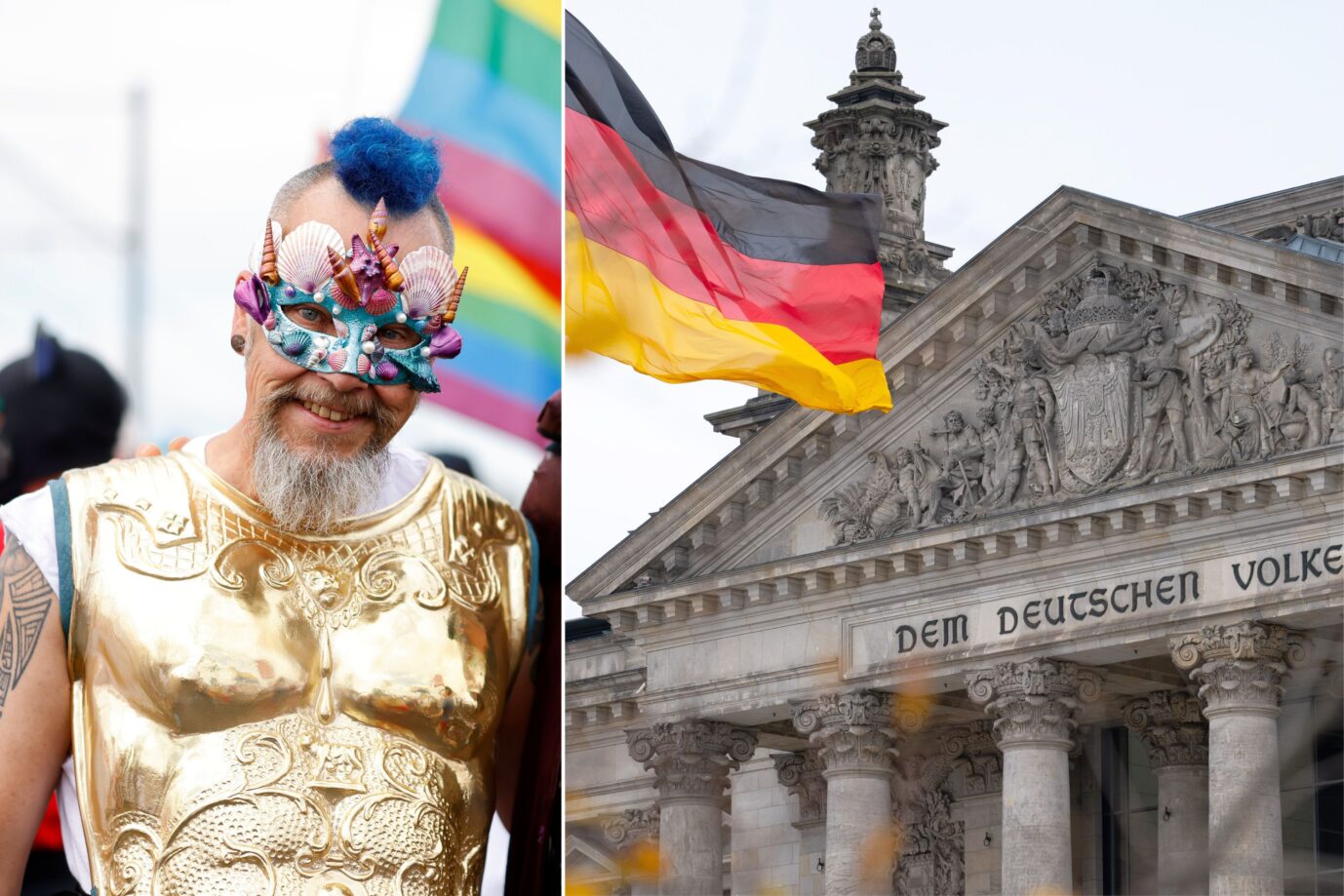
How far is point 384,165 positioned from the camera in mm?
16125

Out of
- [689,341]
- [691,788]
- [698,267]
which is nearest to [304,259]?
[689,341]

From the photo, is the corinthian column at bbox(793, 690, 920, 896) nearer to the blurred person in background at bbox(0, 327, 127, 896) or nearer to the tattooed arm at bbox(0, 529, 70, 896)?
the blurred person in background at bbox(0, 327, 127, 896)

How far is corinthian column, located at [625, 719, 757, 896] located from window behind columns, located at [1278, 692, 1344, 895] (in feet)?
24.8

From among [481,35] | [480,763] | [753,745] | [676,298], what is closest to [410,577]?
[480,763]

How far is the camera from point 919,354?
4275 cm

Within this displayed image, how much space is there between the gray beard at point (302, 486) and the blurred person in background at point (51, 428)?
709mm

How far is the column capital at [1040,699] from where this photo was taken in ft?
133

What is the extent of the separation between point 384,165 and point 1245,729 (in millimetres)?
23735

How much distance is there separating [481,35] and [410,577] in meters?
2.67

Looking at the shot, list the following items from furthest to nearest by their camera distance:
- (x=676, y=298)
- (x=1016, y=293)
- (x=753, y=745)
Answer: (x=753, y=745) < (x=1016, y=293) < (x=676, y=298)

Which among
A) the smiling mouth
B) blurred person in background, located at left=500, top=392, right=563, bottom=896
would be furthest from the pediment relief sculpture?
the smiling mouth

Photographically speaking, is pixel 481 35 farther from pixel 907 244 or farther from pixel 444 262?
pixel 907 244

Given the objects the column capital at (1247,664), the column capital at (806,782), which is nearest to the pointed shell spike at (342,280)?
the column capital at (1247,664)

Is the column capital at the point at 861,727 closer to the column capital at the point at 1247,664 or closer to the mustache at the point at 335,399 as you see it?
the column capital at the point at 1247,664
